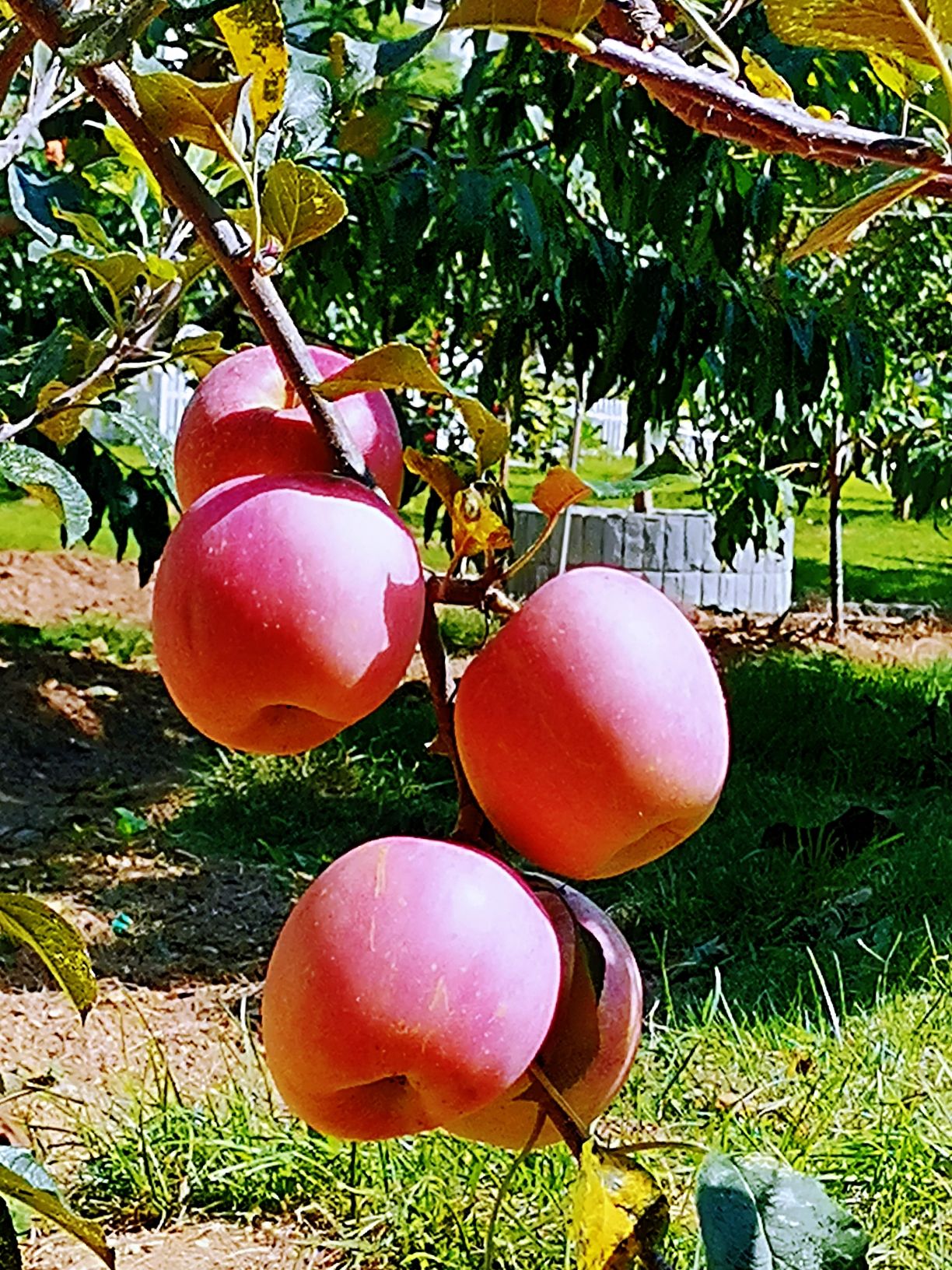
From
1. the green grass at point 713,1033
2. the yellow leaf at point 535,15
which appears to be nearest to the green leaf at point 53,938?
the yellow leaf at point 535,15

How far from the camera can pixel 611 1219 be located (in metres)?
0.39

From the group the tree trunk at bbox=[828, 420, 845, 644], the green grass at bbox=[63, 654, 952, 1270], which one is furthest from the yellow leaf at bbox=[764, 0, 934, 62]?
the tree trunk at bbox=[828, 420, 845, 644]

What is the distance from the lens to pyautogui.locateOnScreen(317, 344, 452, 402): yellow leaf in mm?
425

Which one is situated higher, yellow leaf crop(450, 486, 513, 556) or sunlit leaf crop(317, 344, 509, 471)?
sunlit leaf crop(317, 344, 509, 471)

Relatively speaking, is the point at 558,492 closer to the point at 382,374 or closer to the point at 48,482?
the point at 382,374

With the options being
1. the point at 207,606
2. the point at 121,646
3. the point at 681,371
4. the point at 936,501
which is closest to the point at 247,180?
the point at 207,606

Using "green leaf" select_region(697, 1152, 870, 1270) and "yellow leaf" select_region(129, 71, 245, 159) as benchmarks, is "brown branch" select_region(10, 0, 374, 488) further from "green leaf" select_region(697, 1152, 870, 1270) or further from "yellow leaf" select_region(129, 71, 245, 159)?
"green leaf" select_region(697, 1152, 870, 1270)

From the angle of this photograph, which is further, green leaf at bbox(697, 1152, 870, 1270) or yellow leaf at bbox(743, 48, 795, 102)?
yellow leaf at bbox(743, 48, 795, 102)

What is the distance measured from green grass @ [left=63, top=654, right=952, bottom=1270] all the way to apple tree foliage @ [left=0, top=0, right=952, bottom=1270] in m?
0.85

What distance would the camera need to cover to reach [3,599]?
18.6 feet

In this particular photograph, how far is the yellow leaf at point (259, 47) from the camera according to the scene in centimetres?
45

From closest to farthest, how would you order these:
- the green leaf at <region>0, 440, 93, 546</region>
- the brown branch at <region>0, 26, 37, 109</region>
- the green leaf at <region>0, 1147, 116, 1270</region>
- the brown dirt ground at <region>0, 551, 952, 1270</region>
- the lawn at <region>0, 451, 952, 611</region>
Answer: the green leaf at <region>0, 1147, 116, 1270</region>, the brown branch at <region>0, 26, 37, 109</region>, the green leaf at <region>0, 440, 93, 546</region>, the brown dirt ground at <region>0, 551, 952, 1270</region>, the lawn at <region>0, 451, 952, 611</region>

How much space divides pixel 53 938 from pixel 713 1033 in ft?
6.60

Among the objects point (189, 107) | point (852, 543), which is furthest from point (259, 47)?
point (852, 543)
